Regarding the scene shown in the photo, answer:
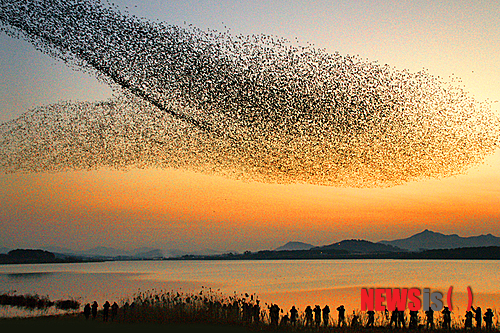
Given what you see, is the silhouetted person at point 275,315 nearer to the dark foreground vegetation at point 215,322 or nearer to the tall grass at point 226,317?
the dark foreground vegetation at point 215,322

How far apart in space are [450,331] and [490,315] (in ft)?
7.47

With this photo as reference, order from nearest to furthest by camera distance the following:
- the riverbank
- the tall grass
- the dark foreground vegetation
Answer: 1. the riverbank
2. the dark foreground vegetation
3. the tall grass

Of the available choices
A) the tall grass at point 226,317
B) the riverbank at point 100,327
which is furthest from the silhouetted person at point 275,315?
the riverbank at point 100,327

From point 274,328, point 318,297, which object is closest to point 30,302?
point 274,328

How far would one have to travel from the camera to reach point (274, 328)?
2653 cm

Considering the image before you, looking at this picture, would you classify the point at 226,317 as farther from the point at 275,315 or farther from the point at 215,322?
the point at 275,315

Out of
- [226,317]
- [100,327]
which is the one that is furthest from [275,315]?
[100,327]

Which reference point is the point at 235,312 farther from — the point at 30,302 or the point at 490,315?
the point at 30,302

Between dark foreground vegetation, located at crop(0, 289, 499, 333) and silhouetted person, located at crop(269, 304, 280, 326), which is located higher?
silhouetted person, located at crop(269, 304, 280, 326)

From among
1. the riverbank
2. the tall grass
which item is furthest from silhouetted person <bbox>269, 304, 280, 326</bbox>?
the riverbank

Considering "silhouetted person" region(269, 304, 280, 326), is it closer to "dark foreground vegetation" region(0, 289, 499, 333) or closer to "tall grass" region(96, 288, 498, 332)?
"dark foreground vegetation" region(0, 289, 499, 333)

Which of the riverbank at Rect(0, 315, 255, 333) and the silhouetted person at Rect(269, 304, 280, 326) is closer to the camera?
A: the riverbank at Rect(0, 315, 255, 333)

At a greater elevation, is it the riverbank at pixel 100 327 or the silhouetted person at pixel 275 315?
the silhouetted person at pixel 275 315

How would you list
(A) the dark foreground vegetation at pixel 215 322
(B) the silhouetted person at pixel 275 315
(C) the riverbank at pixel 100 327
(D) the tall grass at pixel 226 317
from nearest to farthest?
(C) the riverbank at pixel 100 327
(A) the dark foreground vegetation at pixel 215 322
(D) the tall grass at pixel 226 317
(B) the silhouetted person at pixel 275 315
